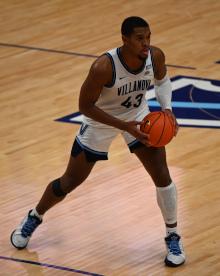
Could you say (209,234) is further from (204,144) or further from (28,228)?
(204,144)

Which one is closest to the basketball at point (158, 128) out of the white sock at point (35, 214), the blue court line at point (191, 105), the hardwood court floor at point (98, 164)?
the hardwood court floor at point (98, 164)

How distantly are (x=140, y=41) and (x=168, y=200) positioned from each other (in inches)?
49.7

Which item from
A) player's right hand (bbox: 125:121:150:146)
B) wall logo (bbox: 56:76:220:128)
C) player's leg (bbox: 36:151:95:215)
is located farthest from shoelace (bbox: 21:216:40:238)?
wall logo (bbox: 56:76:220:128)

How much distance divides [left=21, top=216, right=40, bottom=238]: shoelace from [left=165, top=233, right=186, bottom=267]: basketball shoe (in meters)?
1.07

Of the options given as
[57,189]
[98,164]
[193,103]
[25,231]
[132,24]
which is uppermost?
[132,24]

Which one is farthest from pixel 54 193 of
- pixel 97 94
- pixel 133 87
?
pixel 133 87

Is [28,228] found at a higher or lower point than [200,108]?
higher

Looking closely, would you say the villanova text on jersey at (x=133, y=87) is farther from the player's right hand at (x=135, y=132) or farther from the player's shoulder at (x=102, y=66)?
the player's right hand at (x=135, y=132)

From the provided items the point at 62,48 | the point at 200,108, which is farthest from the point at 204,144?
the point at 62,48

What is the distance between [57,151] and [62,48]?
3.79m

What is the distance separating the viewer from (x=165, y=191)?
7809 millimetres

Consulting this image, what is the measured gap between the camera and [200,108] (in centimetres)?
1150

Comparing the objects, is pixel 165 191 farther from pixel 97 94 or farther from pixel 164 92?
pixel 97 94

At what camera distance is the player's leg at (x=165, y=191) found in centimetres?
774
